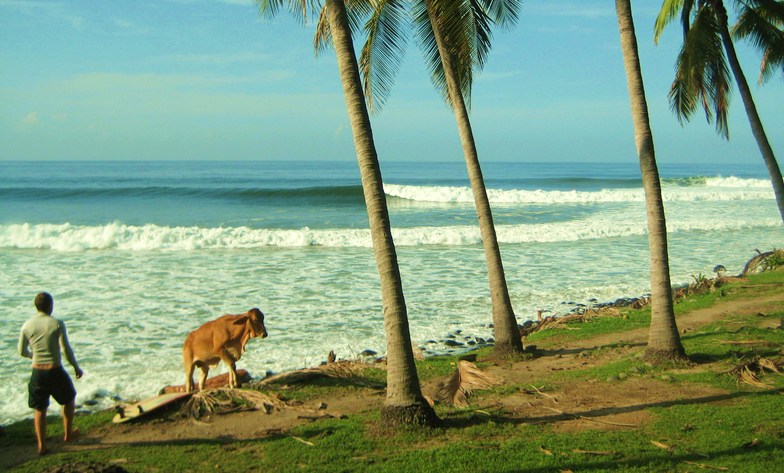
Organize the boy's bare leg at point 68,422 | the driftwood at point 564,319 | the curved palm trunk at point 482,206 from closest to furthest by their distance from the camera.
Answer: the boy's bare leg at point 68,422 < the curved palm trunk at point 482,206 < the driftwood at point 564,319

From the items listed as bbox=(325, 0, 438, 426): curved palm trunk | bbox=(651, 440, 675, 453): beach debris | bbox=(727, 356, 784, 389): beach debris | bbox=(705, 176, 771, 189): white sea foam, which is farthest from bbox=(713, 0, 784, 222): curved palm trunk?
bbox=(705, 176, 771, 189): white sea foam

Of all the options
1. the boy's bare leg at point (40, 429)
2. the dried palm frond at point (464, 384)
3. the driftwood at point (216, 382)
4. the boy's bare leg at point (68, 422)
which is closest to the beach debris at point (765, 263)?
the dried palm frond at point (464, 384)

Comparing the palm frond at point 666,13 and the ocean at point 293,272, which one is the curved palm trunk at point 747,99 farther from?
the ocean at point 293,272

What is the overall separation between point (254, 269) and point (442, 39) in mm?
11328

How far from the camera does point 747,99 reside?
13.5m

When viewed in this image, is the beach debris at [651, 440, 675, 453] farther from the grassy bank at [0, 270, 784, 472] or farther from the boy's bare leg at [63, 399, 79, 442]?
the boy's bare leg at [63, 399, 79, 442]

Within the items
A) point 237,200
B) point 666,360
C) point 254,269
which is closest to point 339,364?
point 666,360

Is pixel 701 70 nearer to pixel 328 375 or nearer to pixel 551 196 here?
pixel 328 375

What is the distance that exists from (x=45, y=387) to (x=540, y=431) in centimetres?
470

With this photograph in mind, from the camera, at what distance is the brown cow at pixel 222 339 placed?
7.49 metres

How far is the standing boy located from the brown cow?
4.65 ft

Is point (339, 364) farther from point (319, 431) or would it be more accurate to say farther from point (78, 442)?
point (78, 442)

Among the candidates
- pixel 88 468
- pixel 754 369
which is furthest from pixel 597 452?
pixel 88 468

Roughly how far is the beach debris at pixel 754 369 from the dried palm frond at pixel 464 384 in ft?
9.17
